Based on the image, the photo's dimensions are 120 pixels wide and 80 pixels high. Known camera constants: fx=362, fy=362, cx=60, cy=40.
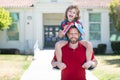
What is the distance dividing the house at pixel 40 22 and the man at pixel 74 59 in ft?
87.3

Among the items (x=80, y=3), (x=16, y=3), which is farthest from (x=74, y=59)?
(x=16, y=3)

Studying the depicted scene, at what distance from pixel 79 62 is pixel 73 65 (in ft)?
0.24

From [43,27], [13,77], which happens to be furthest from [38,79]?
[43,27]

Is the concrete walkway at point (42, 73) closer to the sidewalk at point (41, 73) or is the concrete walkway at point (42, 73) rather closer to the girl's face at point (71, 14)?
the sidewalk at point (41, 73)

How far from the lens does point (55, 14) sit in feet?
108

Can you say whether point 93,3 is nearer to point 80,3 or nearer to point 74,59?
point 80,3

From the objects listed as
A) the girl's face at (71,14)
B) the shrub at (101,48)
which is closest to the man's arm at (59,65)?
the girl's face at (71,14)

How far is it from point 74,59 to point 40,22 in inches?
1071

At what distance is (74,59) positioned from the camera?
3857 mm

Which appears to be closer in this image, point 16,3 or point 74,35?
point 74,35

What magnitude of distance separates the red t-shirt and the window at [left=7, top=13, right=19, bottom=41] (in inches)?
1084

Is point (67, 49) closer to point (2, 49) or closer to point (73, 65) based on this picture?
point (73, 65)

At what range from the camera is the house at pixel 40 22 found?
30.7 meters

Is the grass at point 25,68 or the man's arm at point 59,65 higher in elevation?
the man's arm at point 59,65
